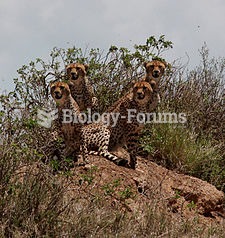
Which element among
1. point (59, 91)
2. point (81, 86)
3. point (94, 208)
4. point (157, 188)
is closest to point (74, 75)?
point (81, 86)

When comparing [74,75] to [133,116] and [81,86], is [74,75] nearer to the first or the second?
[81,86]

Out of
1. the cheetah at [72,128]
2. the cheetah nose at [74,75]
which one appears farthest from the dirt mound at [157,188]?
the cheetah nose at [74,75]

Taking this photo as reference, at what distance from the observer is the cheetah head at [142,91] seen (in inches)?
295

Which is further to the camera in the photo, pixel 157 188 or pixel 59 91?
pixel 59 91

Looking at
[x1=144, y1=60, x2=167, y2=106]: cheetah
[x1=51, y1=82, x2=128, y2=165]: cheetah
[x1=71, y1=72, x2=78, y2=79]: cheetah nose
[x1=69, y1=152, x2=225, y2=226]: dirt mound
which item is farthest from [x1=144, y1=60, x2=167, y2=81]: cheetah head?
[x1=51, y1=82, x2=128, y2=165]: cheetah

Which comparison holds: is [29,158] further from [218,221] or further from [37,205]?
[218,221]

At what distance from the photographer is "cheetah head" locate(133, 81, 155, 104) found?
7.49 m

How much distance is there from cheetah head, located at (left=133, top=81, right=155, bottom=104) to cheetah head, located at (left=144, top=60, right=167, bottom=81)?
45 cm

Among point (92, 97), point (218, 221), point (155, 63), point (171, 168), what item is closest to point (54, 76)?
point (92, 97)

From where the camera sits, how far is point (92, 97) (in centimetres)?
823

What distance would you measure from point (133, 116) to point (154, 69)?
0.77 m

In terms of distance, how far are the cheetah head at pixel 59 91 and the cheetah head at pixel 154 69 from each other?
1.48 m

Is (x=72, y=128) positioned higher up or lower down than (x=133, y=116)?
lower down

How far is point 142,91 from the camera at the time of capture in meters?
7.50
